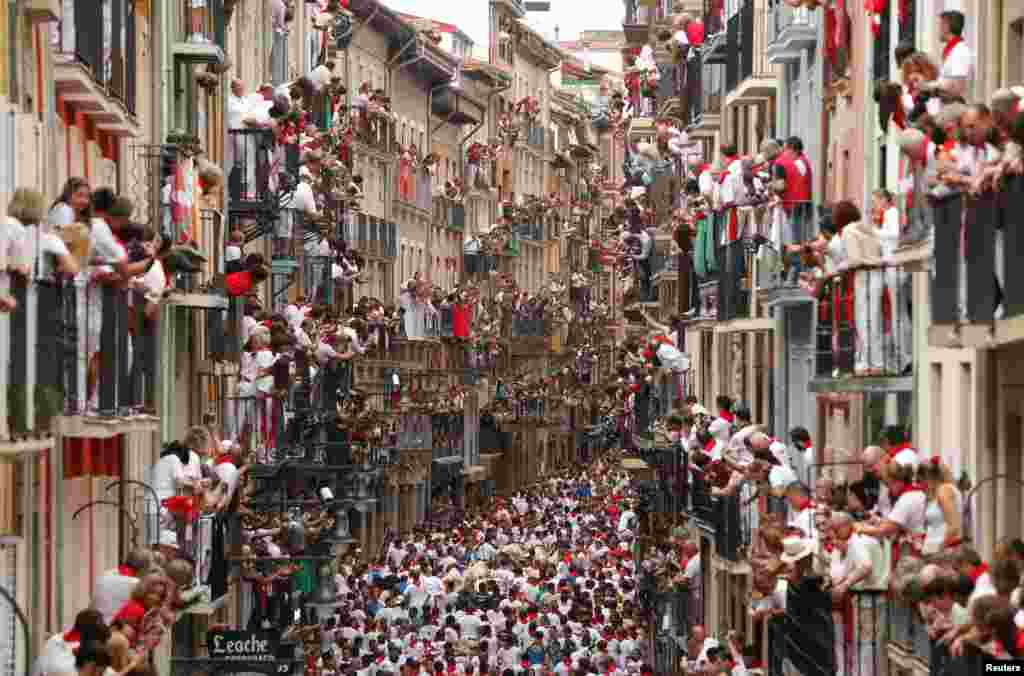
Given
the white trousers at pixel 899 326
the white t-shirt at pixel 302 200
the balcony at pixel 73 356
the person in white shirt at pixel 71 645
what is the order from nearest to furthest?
the person in white shirt at pixel 71 645
the balcony at pixel 73 356
the white trousers at pixel 899 326
the white t-shirt at pixel 302 200

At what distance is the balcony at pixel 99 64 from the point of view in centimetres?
2736

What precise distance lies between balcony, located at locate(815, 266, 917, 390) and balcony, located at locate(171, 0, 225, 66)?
455 inches

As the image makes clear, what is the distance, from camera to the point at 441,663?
1918 inches

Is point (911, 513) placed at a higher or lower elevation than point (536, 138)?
lower

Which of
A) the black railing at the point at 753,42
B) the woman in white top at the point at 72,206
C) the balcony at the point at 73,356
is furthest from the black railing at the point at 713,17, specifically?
the woman in white top at the point at 72,206

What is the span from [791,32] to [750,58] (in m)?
5.94

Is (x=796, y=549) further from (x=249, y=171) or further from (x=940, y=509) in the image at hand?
(x=249, y=171)

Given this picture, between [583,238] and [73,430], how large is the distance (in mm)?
127502

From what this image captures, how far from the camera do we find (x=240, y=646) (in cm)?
3669

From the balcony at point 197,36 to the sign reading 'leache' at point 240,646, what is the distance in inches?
267

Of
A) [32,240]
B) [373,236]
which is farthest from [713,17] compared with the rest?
[373,236]

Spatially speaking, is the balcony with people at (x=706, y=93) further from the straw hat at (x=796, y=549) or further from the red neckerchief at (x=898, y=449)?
the red neckerchief at (x=898, y=449)

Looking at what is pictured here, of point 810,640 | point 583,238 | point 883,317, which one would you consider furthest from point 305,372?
point 583,238

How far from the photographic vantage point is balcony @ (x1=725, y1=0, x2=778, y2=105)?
42438mm
